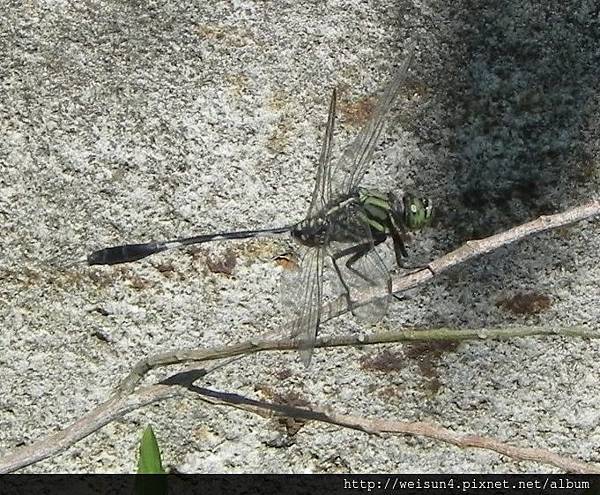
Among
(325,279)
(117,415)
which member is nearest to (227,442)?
(117,415)

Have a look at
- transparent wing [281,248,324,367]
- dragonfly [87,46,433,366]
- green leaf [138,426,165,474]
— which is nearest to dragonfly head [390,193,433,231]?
dragonfly [87,46,433,366]

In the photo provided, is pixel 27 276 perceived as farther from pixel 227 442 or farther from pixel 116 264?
pixel 227 442

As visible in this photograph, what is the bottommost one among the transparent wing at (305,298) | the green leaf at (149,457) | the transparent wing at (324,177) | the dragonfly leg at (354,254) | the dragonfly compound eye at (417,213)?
the green leaf at (149,457)

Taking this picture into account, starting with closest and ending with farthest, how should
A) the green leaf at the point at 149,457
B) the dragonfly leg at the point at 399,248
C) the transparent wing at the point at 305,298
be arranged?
1. the green leaf at the point at 149,457
2. the transparent wing at the point at 305,298
3. the dragonfly leg at the point at 399,248

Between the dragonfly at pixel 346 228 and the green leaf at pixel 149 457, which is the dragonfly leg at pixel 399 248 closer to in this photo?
the dragonfly at pixel 346 228

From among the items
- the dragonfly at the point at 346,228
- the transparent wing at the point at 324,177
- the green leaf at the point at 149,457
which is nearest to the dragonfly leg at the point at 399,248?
the dragonfly at the point at 346,228

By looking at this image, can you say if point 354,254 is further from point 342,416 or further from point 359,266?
point 342,416

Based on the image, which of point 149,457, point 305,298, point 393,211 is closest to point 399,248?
point 393,211
